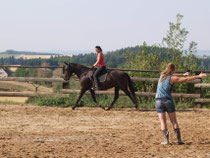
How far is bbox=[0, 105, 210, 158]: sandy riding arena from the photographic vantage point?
696 cm

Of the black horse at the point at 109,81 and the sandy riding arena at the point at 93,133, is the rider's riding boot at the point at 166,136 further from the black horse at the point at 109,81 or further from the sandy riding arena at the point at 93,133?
the black horse at the point at 109,81

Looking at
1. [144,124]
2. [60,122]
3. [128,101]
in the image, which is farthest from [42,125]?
[128,101]

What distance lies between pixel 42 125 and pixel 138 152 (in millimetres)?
4228

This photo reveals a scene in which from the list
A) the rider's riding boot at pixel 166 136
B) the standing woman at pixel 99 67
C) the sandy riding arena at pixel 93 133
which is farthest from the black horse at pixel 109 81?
the rider's riding boot at pixel 166 136

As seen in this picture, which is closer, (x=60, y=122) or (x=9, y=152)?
(x=9, y=152)

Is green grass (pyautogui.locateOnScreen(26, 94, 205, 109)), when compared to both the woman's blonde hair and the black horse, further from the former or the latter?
the woman's blonde hair

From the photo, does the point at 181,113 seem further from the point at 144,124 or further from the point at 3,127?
the point at 3,127

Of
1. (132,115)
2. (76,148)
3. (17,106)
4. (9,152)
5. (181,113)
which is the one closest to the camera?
(9,152)

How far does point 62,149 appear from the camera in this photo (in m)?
7.16

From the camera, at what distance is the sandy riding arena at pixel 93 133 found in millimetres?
6957

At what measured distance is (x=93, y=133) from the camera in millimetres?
9211

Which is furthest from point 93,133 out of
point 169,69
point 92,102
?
point 92,102

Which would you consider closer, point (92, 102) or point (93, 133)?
point (93, 133)

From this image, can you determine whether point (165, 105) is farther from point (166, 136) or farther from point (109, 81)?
point (109, 81)
